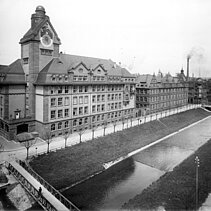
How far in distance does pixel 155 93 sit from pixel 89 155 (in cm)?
4255

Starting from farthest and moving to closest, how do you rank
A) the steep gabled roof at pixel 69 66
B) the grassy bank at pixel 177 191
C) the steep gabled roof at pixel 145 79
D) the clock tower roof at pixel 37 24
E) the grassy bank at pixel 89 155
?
the steep gabled roof at pixel 145 79 < the steep gabled roof at pixel 69 66 < the clock tower roof at pixel 37 24 < the grassy bank at pixel 89 155 < the grassy bank at pixel 177 191

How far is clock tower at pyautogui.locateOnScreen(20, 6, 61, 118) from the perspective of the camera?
40.0 meters

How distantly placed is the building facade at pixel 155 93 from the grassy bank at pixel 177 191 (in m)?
37.5

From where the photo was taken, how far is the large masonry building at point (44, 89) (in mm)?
39188

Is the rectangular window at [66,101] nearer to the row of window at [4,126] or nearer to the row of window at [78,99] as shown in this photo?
the row of window at [78,99]

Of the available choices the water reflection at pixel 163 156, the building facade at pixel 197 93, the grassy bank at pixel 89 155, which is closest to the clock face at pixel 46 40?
the grassy bank at pixel 89 155

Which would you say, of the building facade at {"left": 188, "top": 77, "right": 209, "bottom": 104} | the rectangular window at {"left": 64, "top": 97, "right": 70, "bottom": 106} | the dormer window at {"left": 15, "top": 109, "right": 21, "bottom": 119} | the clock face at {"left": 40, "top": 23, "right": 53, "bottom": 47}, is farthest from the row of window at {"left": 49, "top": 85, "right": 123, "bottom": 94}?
the building facade at {"left": 188, "top": 77, "right": 209, "bottom": 104}

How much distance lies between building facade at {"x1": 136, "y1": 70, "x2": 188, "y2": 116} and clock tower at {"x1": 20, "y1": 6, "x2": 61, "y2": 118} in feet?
106

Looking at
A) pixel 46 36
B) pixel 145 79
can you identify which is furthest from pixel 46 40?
pixel 145 79

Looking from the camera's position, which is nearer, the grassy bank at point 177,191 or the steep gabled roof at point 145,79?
the grassy bank at point 177,191

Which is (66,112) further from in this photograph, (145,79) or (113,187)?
(145,79)

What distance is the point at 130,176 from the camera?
88.8 ft

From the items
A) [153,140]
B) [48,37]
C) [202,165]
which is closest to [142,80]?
[153,140]

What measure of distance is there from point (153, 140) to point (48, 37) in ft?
91.8
